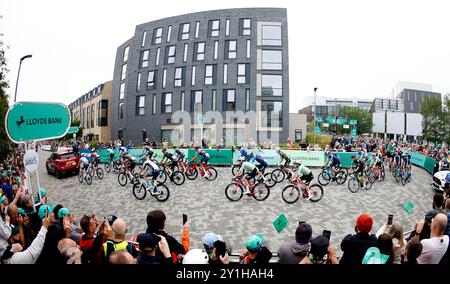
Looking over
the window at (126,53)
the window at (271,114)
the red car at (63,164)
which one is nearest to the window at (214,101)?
the window at (271,114)

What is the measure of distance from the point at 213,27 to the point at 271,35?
7.83 meters

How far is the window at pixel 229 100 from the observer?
108ft

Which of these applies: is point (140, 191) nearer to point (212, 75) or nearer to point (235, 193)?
point (235, 193)

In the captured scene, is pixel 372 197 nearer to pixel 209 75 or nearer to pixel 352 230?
pixel 352 230

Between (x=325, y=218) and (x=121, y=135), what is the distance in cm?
3635

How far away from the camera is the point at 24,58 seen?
32.8 feet

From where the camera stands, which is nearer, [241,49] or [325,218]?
[325,218]

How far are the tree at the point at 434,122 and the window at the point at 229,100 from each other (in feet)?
98.5

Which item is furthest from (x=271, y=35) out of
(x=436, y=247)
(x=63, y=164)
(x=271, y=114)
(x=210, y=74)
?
(x=436, y=247)

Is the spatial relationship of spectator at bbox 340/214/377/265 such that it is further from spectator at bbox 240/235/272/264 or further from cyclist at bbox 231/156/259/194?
cyclist at bbox 231/156/259/194

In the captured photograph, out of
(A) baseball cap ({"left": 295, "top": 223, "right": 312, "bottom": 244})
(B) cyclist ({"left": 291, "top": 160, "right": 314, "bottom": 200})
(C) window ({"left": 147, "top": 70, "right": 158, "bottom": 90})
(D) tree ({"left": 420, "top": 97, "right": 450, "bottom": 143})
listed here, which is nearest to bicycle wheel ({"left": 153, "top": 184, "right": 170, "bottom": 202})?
(B) cyclist ({"left": 291, "top": 160, "right": 314, "bottom": 200})

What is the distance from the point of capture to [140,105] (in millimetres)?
36906
